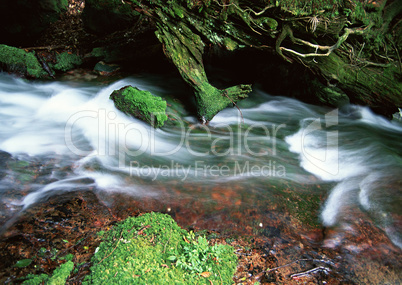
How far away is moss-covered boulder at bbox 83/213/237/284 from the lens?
2258 millimetres

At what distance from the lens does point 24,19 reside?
717 cm

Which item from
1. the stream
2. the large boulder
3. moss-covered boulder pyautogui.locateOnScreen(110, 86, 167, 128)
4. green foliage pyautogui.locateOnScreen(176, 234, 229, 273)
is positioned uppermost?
the large boulder

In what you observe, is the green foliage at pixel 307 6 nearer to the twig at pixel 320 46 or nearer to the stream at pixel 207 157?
the twig at pixel 320 46

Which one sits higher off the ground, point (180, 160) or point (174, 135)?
point (174, 135)

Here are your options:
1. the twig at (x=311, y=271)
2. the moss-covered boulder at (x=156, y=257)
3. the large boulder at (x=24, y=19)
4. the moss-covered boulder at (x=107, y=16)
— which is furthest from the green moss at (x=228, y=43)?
the large boulder at (x=24, y=19)

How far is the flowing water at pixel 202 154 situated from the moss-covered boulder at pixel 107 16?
6.62ft

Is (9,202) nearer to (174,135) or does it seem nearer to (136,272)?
(136,272)

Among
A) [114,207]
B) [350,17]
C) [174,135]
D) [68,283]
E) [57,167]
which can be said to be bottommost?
[68,283]

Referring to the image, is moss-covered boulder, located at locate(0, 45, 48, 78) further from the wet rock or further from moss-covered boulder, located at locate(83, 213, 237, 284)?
moss-covered boulder, located at locate(83, 213, 237, 284)

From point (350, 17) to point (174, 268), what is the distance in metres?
5.40

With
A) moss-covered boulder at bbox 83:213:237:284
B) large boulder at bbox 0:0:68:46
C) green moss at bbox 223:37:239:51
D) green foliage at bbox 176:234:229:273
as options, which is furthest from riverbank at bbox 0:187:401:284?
large boulder at bbox 0:0:68:46

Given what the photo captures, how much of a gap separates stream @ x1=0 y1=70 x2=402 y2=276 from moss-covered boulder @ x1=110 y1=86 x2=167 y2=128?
0.59 ft

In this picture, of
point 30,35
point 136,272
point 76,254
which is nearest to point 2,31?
point 30,35

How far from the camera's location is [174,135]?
554 cm
